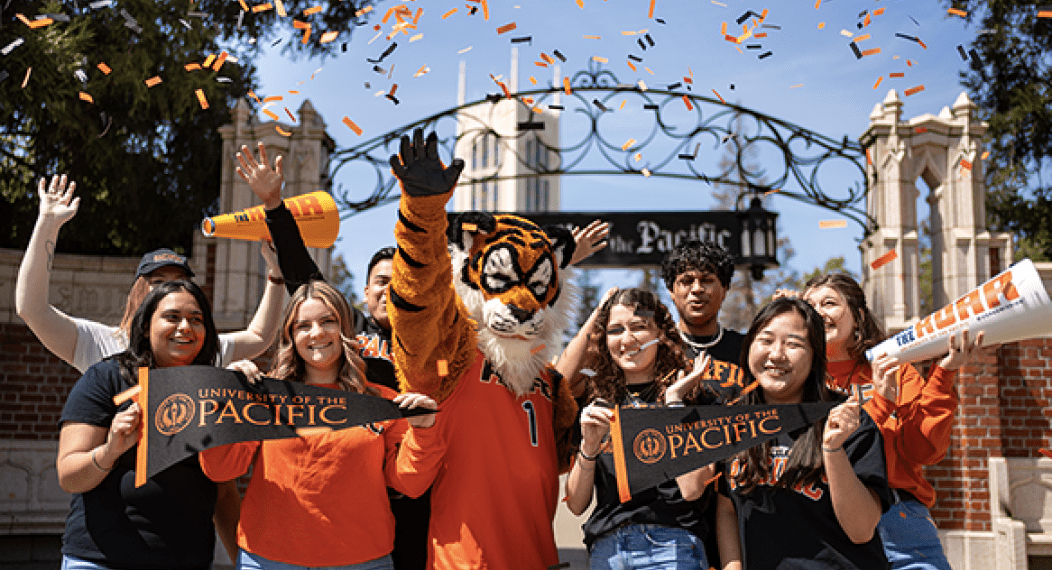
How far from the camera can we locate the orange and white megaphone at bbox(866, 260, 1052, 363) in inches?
87.4

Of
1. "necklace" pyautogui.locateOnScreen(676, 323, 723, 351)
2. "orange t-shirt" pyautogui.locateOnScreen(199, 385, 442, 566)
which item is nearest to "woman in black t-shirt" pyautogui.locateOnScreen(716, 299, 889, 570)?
"orange t-shirt" pyautogui.locateOnScreen(199, 385, 442, 566)

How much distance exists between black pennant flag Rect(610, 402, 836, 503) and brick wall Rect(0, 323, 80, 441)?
6501 millimetres

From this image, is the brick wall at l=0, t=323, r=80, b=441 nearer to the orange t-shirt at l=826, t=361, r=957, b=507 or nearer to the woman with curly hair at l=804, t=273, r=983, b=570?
the woman with curly hair at l=804, t=273, r=983, b=570

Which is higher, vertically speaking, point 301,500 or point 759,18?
point 759,18

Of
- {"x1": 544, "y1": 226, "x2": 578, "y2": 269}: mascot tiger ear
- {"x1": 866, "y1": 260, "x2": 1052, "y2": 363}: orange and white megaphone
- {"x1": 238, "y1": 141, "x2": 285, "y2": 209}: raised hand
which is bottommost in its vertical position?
{"x1": 866, "y1": 260, "x2": 1052, "y2": 363}: orange and white megaphone

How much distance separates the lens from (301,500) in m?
2.53

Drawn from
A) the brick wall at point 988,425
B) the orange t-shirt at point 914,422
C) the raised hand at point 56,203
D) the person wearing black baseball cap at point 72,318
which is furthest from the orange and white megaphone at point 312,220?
the brick wall at point 988,425

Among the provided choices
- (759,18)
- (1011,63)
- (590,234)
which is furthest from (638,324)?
(1011,63)

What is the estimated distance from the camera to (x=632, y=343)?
275 cm

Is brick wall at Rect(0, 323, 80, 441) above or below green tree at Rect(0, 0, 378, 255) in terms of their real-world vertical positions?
below

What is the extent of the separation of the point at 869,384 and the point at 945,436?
0.43 meters

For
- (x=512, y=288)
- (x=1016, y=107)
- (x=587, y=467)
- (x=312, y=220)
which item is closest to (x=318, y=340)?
(x=512, y=288)

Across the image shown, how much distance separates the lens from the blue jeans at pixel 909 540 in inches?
110

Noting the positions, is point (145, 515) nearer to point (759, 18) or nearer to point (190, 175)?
point (759, 18)
